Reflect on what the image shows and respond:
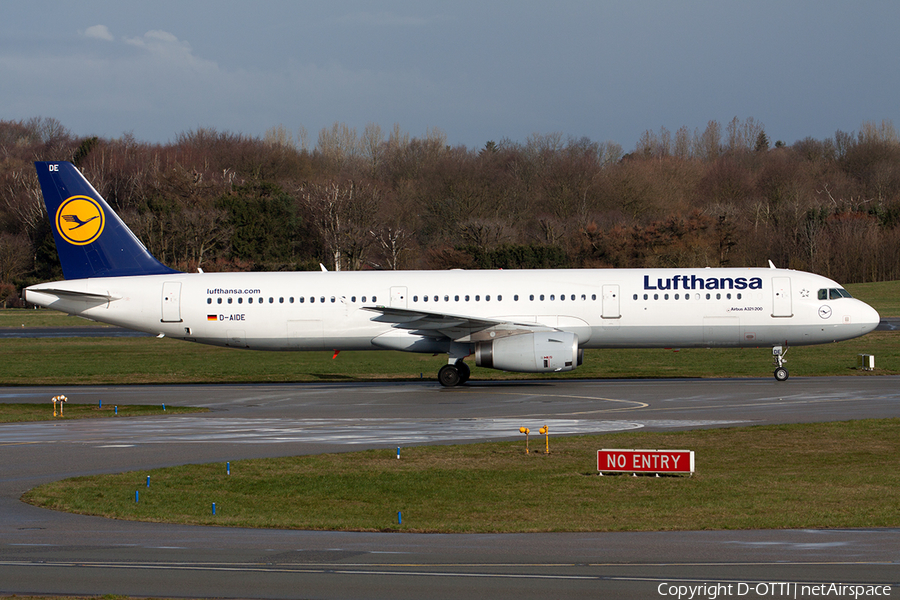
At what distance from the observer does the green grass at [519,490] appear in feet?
46.2

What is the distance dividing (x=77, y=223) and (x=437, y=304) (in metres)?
14.4

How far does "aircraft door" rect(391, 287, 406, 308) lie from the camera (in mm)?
35406

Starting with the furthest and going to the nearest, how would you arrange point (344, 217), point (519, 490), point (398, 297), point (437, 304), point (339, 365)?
point (344, 217) < point (339, 365) < point (398, 297) < point (437, 304) < point (519, 490)

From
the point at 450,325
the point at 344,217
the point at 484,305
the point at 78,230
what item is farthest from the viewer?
the point at 344,217

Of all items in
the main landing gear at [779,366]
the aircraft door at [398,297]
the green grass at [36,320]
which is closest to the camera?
the main landing gear at [779,366]

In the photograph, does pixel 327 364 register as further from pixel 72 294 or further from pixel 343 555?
pixel 343 555

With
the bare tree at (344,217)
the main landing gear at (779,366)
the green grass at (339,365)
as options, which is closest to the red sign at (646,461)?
the main landing gear at (779,366)

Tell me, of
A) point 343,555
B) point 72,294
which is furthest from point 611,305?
point 343,555

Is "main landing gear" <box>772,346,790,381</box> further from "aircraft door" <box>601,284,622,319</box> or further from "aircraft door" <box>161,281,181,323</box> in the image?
"aircraft door" <box>161,281,181,323</box>

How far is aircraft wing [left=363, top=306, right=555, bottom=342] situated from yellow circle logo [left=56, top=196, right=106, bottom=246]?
462 inches

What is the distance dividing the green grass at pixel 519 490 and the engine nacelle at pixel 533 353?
11.0 m

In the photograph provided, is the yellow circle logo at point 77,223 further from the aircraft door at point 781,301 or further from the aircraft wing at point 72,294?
the aircraft door at point 781,301

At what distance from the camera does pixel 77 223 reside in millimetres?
36688

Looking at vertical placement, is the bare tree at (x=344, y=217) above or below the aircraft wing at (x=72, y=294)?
above
